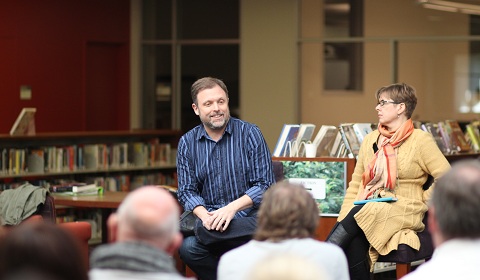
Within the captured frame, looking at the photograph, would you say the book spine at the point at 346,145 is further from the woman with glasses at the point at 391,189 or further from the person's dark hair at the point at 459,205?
the person's dark hair at the point at 459,205

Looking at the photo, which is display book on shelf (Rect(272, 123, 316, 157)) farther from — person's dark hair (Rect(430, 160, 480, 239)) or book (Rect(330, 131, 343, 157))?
person's dark hair (Rect(430, 160, 480, 239))

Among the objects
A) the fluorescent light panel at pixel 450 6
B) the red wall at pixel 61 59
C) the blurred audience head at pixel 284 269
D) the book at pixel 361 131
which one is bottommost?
the blurred audience head at pixel 284 269

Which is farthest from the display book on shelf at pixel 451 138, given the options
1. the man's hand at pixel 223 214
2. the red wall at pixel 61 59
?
the red wall at pixel 61 59

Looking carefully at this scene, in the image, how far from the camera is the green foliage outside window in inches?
290

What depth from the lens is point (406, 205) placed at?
627cm

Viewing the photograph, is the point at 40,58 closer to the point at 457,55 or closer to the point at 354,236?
the point at 457,55

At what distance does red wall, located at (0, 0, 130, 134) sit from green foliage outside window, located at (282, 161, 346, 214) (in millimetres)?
7689

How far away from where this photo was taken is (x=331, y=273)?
156 inches

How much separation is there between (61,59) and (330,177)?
846 centimetres

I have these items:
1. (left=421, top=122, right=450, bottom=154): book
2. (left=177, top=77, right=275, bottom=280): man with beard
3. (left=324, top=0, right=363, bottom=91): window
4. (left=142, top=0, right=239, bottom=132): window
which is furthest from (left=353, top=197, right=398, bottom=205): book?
(left=142, top=0, right=239, bottom=132): window

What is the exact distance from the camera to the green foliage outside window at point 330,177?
7.36 metres

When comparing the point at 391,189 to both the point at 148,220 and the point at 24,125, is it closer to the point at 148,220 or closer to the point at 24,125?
the point at 148,220

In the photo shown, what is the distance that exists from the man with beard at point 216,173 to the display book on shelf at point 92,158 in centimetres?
550

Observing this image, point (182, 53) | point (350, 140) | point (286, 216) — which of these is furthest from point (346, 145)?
point (182, 53)
